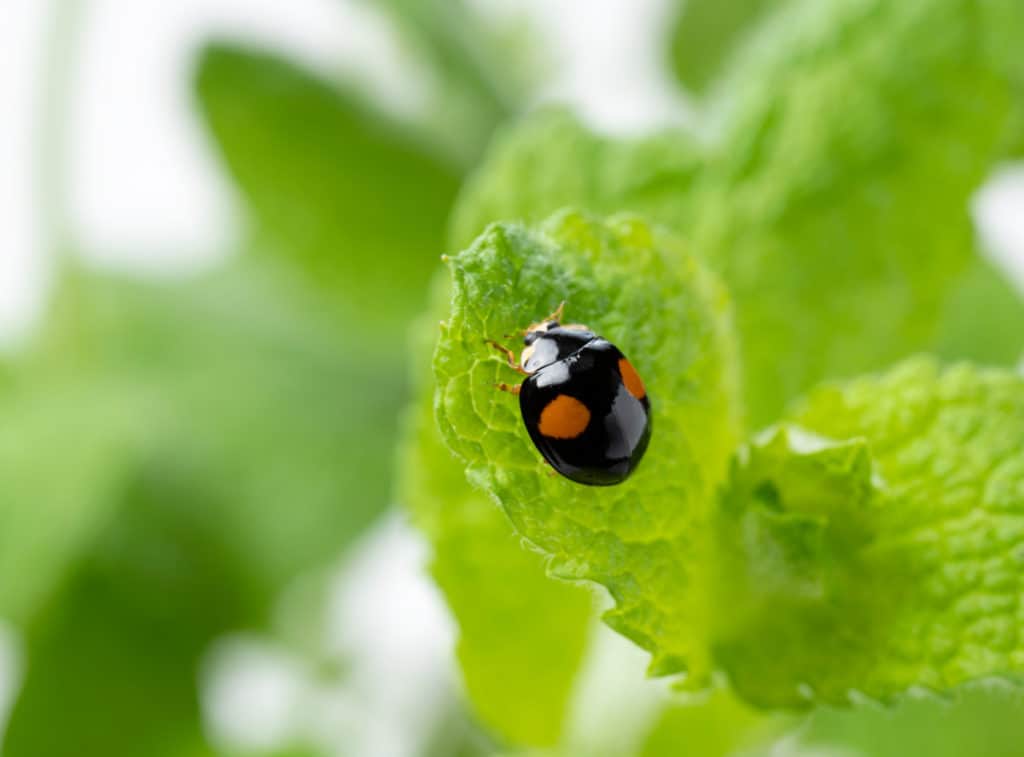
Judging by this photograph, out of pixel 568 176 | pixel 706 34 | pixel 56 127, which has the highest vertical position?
pixel 706 34

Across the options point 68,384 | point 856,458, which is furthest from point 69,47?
point 856,458

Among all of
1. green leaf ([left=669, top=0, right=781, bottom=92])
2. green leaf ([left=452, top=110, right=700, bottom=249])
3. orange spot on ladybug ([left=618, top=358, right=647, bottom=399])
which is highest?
green leaf ([left=669, top=0, right=781, bottom=92])

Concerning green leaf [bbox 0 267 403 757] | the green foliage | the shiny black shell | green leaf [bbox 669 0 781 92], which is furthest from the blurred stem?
the shiny black shell

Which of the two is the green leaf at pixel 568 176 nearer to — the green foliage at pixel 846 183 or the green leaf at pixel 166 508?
the green foliage at pixel 846 183

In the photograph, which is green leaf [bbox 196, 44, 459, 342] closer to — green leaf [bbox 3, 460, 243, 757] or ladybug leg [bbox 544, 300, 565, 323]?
green leaf [bbox 3, 460, 243, 757]

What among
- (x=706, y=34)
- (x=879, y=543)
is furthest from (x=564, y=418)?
(x=706, y=34)

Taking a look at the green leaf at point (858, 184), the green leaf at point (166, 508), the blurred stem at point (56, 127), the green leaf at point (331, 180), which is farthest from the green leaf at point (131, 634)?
the green leaf at point (858, 184)

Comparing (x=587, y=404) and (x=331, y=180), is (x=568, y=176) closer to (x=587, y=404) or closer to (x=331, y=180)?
(x=587, y=404)
